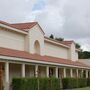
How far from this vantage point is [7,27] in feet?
113

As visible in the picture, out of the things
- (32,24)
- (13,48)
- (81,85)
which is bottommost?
(81,85)

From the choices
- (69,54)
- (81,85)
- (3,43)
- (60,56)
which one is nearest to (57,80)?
(3,43)

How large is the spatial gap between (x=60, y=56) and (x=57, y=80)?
16.2m

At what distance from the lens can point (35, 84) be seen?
32.2 meters

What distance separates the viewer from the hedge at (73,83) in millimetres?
42516

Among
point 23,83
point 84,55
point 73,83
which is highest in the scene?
point 84,55

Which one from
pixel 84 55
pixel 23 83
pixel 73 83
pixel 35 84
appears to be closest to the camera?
pixel 23 83

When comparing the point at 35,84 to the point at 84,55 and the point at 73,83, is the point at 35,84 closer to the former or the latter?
the point at 73,83

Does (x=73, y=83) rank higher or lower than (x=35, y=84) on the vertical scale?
lower

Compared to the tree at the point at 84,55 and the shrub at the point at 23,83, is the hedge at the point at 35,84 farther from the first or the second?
the tree at the point at 84,55

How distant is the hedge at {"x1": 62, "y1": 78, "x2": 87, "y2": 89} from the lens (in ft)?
139

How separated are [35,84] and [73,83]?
1360 cm

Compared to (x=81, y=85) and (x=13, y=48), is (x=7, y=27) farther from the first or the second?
(x=81, y=85)

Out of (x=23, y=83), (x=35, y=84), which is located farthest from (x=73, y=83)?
(x=23, y=83)
